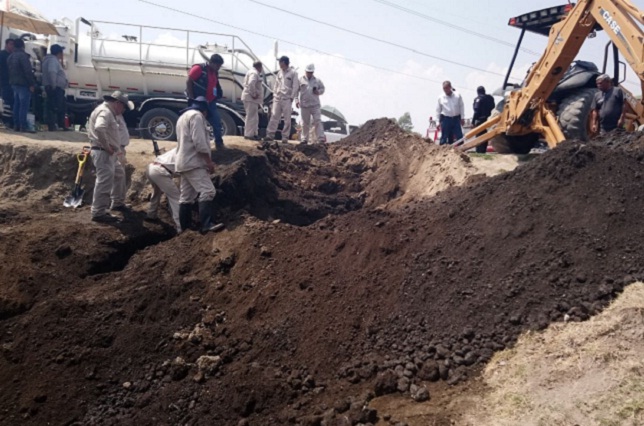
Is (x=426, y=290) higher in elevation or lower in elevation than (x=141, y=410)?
higher

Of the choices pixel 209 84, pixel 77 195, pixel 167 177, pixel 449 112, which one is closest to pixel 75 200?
pixel 77 195

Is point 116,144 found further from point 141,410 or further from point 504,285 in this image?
point 504,285

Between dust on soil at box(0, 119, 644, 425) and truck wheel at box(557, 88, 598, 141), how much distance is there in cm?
245

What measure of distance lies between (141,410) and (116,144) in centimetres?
432

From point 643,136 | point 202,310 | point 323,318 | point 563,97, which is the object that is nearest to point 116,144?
point 202,310

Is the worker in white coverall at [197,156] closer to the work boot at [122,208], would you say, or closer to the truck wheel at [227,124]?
the work boot at [122,208]

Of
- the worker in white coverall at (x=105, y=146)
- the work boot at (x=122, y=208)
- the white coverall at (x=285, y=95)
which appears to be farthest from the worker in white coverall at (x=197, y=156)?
the white coverall at (x=285, y=95)

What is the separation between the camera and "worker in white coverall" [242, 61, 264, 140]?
1048 cm

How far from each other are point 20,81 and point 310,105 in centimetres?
544

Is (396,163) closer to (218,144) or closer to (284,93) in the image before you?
(284,93)

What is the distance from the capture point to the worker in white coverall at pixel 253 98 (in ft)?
34.4

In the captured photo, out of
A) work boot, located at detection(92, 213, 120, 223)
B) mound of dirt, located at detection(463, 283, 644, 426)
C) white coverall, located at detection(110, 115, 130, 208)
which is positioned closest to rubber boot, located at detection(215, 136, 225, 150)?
white coverall, located at detection(110, 115, 130, 208)

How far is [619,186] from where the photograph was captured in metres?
5.10

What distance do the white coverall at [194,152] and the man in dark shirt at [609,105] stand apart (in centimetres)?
585
